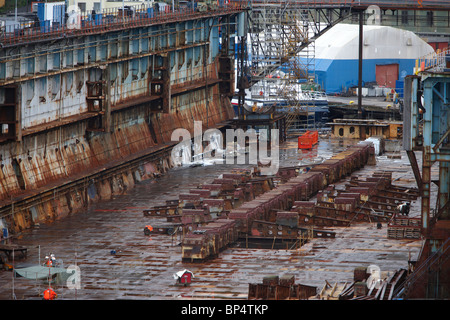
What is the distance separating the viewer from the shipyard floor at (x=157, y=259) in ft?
120

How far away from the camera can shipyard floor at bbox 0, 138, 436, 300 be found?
36438mm

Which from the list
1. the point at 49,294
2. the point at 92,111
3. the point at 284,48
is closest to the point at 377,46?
the point at 284,48

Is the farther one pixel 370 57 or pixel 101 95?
pixel 370 57

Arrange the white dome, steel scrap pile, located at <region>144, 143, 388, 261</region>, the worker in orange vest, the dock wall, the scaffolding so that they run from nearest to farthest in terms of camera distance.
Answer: the worker in orange vest → steel scrap pile, located at <region>144, 143, 388, 261</region> → the dock wall → the scaffolding → the white dome

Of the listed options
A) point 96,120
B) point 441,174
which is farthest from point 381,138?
point 441,174

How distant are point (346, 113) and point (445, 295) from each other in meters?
53.1

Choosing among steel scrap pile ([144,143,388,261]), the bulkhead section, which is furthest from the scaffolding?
steel scrap pile ([144,143,388,261])

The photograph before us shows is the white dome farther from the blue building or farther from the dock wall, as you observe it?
the dock wall

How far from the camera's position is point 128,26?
61.7 metres

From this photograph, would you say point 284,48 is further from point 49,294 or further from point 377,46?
point 49,294

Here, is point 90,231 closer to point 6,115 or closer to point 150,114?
point 6,115

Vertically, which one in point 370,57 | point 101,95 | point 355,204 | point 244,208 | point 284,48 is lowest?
point 355,204

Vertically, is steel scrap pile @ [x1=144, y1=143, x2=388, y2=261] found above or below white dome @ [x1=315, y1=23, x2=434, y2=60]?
below

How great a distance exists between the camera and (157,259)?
4122cm
